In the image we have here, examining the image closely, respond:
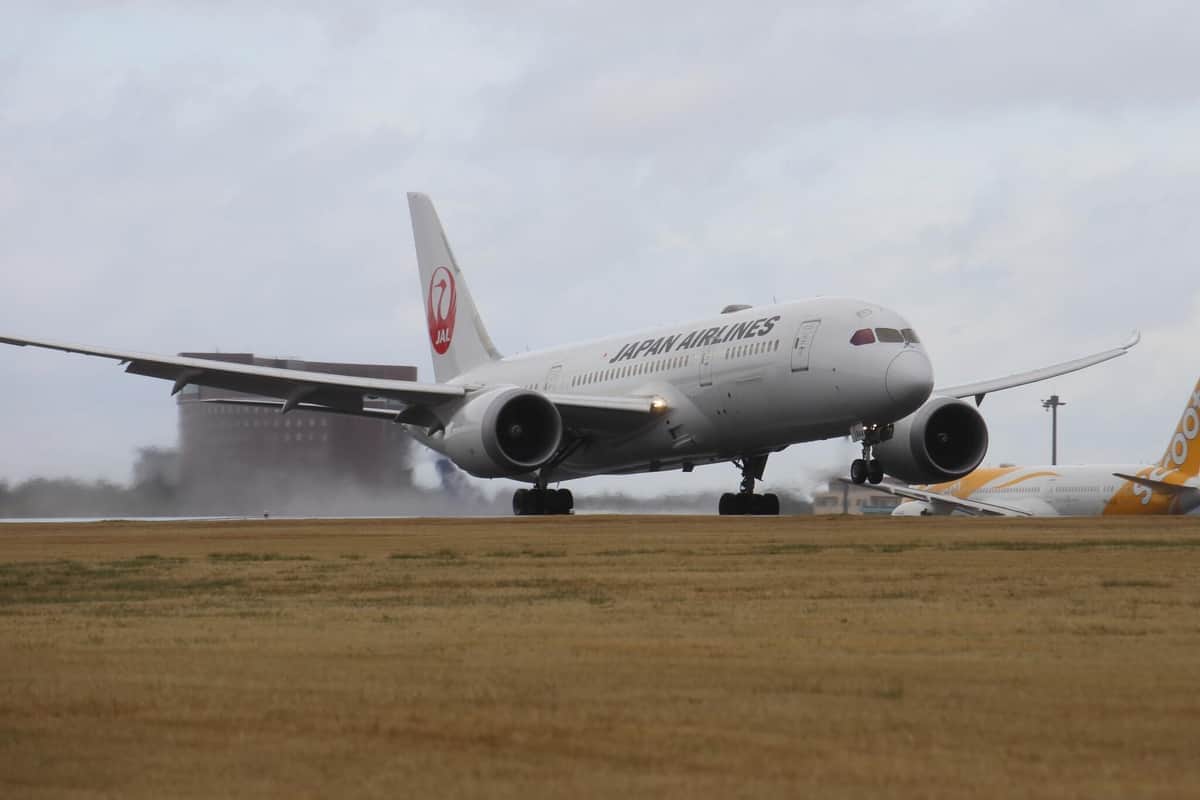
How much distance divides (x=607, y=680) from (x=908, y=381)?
24.9 m

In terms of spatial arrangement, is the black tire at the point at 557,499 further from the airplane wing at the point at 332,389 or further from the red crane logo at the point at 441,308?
the red crane logo at the point at 441,308

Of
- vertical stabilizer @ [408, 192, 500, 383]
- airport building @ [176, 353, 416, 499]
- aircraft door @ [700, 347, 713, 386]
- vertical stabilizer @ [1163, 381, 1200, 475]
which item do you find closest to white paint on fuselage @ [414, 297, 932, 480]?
aircraft door @ [700, 347, 713, 386]

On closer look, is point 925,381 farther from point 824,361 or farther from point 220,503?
point 220,503

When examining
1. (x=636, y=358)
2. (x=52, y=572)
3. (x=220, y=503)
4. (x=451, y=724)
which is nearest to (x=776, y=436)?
(x=636, y=358)

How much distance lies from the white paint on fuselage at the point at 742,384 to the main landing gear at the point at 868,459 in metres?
0.30

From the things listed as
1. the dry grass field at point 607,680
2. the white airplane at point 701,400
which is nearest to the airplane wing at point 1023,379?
the white airplane at point 701,400

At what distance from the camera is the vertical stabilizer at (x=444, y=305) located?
48.5 m

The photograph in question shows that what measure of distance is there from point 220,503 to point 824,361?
20.2m

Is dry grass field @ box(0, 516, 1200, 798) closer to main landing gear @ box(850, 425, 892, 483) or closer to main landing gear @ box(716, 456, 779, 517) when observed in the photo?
main landing gear @ box(850, 425, 892, 483)

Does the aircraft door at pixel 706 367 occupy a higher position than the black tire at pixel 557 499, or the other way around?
the aircraft door at pixel 706 367

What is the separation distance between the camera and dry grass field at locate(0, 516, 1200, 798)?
588cm

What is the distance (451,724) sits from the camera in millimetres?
6930

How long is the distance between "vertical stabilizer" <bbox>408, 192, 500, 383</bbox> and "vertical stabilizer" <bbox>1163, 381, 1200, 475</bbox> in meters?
24.6

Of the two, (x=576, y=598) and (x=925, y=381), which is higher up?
(x=925, y=381)
